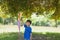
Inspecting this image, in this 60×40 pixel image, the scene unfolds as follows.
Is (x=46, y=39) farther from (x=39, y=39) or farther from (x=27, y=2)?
(x=27, y=2)

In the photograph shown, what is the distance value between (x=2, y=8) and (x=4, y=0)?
1446 millimetres

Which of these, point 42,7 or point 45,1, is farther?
point 42,7

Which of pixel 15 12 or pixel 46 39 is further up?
pixel 15 12

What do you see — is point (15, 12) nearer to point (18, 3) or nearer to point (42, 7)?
point (18, 3)

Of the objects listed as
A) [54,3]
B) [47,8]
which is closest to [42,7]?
[47,8]

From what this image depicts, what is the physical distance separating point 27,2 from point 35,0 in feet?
2.75

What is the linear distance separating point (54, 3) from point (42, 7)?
1.11 metres

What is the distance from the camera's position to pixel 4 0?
1071cm

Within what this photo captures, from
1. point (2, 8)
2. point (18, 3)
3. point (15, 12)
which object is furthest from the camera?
point (2, 8)

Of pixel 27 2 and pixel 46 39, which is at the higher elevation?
pixel 27 2

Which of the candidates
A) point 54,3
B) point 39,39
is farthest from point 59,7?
point 39,39

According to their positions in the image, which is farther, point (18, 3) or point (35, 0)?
point (35, 0)

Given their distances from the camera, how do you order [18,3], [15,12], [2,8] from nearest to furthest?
1. [18,3]
2. [15,12]
3. [2,8]

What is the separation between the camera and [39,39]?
38.3 ft
